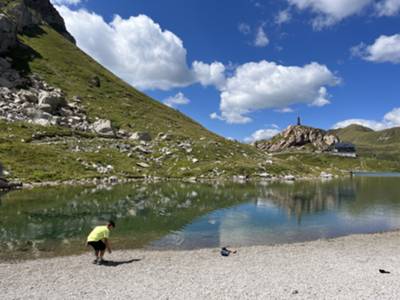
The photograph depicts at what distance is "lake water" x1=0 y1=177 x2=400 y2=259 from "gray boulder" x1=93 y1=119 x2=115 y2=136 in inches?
2574

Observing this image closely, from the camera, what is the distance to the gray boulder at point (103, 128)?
137m

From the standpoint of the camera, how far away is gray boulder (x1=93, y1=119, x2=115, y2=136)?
Result: 137 metres

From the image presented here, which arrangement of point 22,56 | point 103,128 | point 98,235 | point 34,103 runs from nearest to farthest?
point 98,235 → point 103,128 → point 34,103 → point 22,56

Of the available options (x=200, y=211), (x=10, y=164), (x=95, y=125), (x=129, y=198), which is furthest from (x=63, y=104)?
(x=200, y=211)

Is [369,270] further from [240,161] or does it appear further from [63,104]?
[63,104]

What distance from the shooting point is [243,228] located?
4188 cm

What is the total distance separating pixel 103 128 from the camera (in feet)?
453

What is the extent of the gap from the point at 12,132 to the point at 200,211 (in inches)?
3313

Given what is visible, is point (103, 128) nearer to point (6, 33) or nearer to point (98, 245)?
point (6, 33)

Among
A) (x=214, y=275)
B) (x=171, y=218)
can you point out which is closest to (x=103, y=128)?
(x=171, y=218)

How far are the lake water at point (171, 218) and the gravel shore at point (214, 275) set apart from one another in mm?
5306

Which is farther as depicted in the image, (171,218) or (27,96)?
(27,96)

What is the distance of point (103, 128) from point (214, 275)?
12406 cm

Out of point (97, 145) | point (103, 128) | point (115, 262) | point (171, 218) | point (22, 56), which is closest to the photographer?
point (115, 262)
